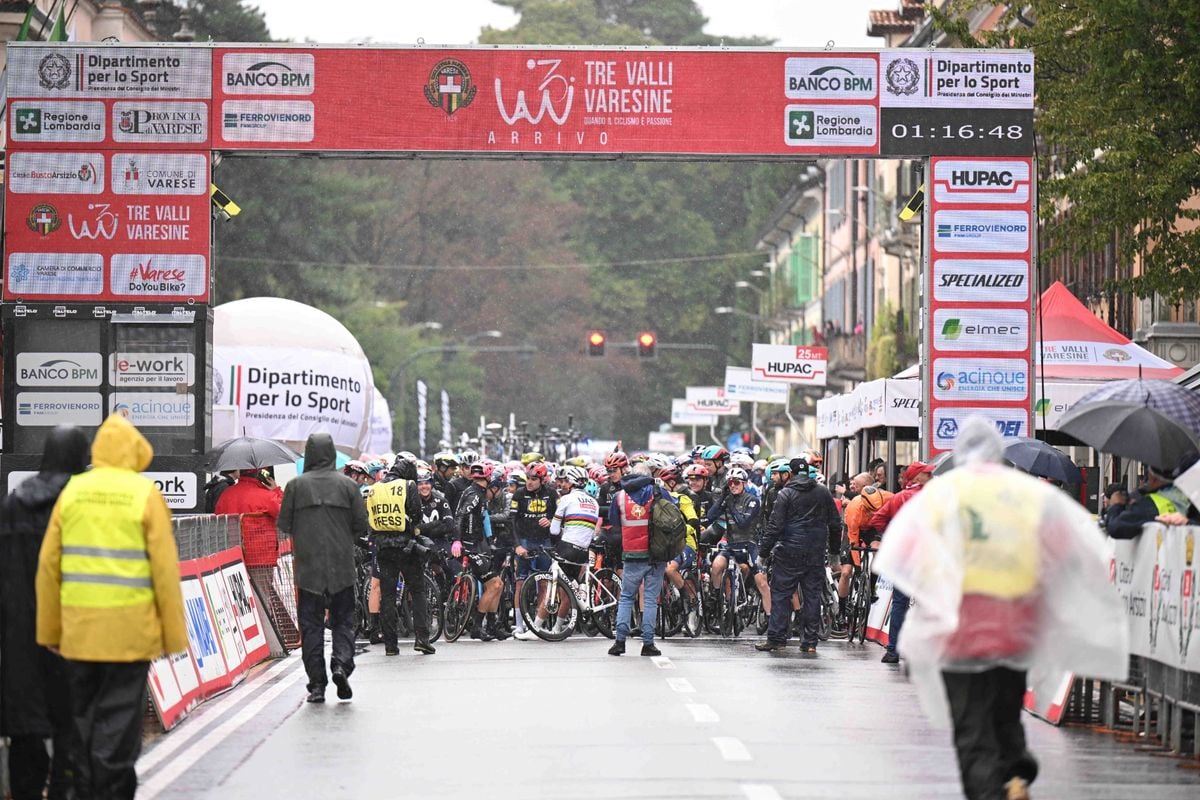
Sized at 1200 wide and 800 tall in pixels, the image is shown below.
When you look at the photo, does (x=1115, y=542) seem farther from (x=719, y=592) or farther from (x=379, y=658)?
(x=719, y=592)

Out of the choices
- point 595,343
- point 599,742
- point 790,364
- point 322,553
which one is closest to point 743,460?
point 790,364

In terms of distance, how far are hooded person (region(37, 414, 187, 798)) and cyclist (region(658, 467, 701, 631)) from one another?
13.6 metres

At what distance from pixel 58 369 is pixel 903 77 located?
359 inches

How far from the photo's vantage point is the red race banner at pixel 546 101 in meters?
23.5

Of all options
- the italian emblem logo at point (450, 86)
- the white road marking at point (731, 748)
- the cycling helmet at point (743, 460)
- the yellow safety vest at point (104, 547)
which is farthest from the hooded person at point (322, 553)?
the cycling helmet at point (743, 460)

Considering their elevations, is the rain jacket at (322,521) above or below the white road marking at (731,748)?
above

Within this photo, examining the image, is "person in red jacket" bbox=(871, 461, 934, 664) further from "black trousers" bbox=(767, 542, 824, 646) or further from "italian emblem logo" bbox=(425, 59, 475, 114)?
"italian emblem logo" bbox=(425, 59, 475, 114)

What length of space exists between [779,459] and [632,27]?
8717 centimetres

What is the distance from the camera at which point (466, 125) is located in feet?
77.6

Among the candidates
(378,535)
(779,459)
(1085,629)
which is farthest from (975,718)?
(779,459)

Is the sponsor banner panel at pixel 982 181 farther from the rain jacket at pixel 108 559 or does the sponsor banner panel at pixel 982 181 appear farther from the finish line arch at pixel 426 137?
the rain jacket at pixel 108 559

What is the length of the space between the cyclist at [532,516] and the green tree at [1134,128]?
661cm

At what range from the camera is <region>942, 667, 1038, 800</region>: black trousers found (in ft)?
29.7

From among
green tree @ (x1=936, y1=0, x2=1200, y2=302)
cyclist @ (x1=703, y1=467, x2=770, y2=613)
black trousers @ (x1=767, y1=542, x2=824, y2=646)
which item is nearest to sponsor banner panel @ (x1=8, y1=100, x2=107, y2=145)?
cyclist @ (x1=703, y1=467, x2=770, y2=613)
